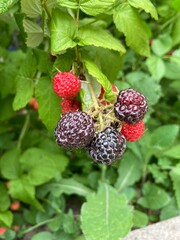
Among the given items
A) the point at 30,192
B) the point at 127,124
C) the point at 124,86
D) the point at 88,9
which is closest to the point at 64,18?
the point at 88,9

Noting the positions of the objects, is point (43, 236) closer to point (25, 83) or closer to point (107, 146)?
point (25, 83)

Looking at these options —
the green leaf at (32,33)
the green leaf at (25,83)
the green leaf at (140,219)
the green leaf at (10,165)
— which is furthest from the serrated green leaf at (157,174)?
the green leaf at (32,33)

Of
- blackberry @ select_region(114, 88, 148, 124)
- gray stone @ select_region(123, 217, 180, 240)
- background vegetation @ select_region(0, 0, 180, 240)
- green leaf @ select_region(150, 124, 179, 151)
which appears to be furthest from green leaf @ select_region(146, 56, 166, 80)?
blackberry @ select_region(114, 88, 148, 124)

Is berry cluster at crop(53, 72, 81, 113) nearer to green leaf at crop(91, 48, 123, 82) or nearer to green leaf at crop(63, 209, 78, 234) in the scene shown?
green leaf at crop(91, 48, 123, 82)

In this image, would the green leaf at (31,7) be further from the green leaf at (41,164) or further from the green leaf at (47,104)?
→ the green leaf at (41,164)

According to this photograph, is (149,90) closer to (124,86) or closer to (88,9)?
(124,86)
